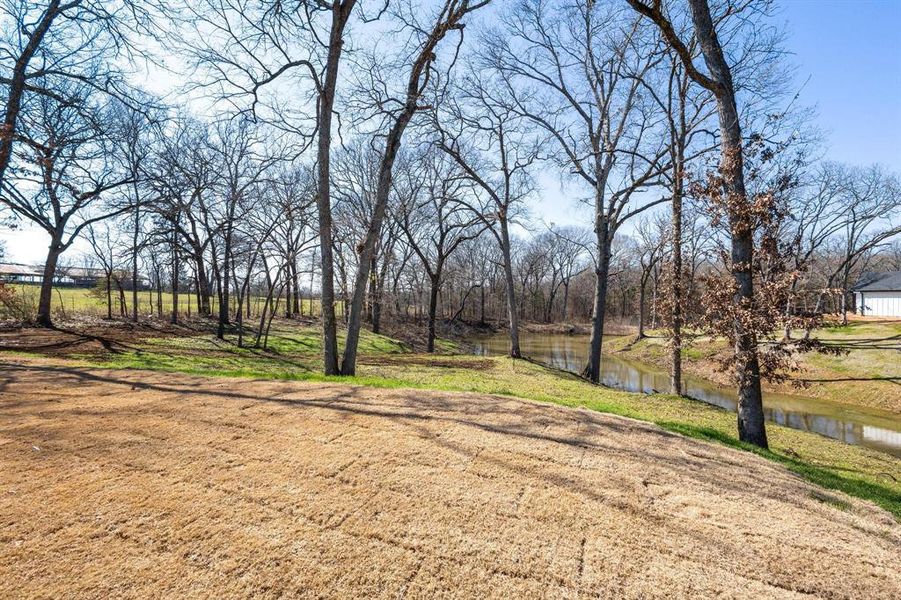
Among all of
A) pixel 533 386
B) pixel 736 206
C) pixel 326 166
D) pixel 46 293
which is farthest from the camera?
pixel 46 293

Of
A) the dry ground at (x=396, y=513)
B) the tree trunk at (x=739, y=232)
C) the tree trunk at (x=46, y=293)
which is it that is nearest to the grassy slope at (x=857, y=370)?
the tree trunk at (x=739, y=232)

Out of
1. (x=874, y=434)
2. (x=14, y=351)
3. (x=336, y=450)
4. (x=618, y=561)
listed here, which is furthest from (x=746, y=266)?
(x=14, y=351)

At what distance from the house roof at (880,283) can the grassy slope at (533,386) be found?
35.5 m

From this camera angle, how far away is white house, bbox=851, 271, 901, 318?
30.8 m

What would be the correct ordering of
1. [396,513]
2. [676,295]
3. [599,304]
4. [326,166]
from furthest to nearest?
1. [599,304]
2. [326,166]
3. [676,295]
4. [396,513]

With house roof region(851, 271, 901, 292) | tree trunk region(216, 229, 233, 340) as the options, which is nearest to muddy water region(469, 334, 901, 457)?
tree trunk region(216, 229, 233, 340)

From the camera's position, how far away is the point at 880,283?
32.5m

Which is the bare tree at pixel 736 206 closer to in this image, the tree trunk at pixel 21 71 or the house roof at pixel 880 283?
the tree trunk at pixel 21 71

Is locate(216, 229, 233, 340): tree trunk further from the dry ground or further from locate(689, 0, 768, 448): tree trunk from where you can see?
locate(689, 0, 768, 448): tree trunk

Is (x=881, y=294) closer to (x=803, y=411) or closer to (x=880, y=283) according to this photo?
(x=880, y=283)

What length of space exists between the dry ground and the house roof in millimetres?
41450

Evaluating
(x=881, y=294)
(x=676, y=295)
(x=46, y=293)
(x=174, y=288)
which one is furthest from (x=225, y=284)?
(x=881, y=294)

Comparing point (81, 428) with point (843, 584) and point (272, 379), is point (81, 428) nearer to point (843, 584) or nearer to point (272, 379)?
point (272, 379)

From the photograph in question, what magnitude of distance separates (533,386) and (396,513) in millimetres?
7197
